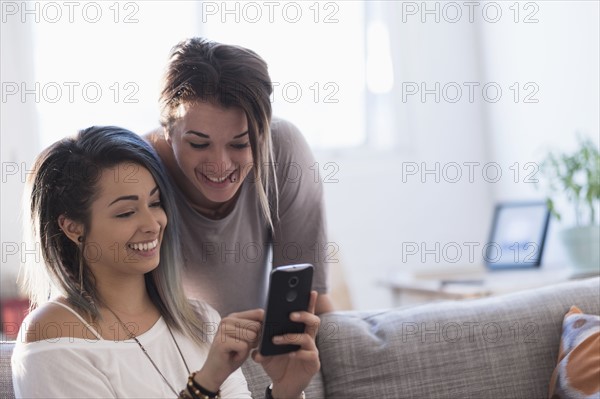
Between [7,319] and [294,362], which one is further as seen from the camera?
[7,319]

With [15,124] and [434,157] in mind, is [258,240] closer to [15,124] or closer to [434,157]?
[15,124]

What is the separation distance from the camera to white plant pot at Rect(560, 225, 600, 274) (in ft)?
9.27

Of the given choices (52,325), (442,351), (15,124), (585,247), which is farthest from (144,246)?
(15,124)

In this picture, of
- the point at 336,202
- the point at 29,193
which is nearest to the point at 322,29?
the point at 336,202

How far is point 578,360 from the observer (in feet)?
5.80

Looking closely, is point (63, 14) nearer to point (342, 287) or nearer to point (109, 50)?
point (109, 50)

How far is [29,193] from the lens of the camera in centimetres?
157

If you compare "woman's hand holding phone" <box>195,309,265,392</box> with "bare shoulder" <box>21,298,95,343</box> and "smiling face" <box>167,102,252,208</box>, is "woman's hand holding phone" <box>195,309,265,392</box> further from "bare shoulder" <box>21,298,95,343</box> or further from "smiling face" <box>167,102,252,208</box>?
"smiling face" <box>167,102,252,208</box>

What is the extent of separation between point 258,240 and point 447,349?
50 cm

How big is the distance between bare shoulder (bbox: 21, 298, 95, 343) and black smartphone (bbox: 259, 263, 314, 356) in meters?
0.33

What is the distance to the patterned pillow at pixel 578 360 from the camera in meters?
1.72

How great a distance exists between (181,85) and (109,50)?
2.30m
